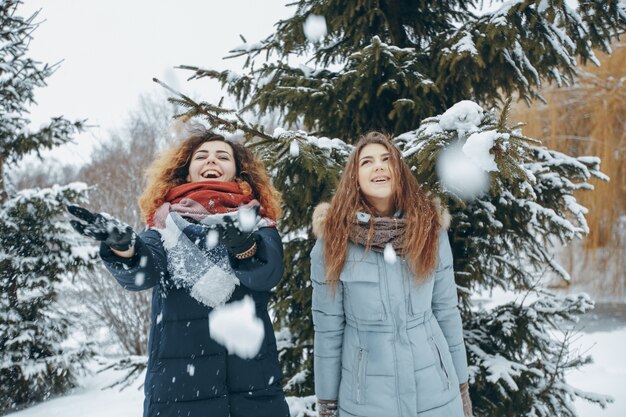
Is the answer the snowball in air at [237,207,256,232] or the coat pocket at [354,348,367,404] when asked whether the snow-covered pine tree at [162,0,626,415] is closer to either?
the snowball in air at [237,207,256,232]

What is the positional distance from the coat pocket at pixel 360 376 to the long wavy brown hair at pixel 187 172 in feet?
2.81

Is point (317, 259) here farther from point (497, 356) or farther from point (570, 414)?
point (570, 414)

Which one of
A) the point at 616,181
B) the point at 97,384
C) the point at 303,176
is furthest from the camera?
the point at 616,181

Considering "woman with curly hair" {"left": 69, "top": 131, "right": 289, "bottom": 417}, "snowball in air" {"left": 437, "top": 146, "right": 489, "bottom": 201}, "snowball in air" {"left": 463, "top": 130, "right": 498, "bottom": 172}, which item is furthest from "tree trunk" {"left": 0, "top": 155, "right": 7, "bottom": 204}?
"snowball in air" {"left": 463, "top": 130, "right": 498, "bottom": 172}

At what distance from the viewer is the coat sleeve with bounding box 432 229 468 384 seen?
2221 mm

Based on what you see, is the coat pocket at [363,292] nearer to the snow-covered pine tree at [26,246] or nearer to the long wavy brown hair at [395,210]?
the long wavy brown hair at [395,210]

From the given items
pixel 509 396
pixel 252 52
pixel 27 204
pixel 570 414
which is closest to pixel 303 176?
pixel 252 52

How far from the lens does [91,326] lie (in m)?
12.2

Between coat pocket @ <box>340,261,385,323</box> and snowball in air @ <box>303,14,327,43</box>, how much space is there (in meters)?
2.17

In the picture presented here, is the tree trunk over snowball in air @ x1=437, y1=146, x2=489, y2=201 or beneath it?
over

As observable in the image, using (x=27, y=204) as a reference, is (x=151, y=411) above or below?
below

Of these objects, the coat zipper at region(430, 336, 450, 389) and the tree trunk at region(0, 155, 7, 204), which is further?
the tree trunk at region(0, 155, 7, 204)

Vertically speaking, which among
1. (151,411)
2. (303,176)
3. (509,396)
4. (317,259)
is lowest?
(509,396)

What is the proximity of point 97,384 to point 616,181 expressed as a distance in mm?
13044
